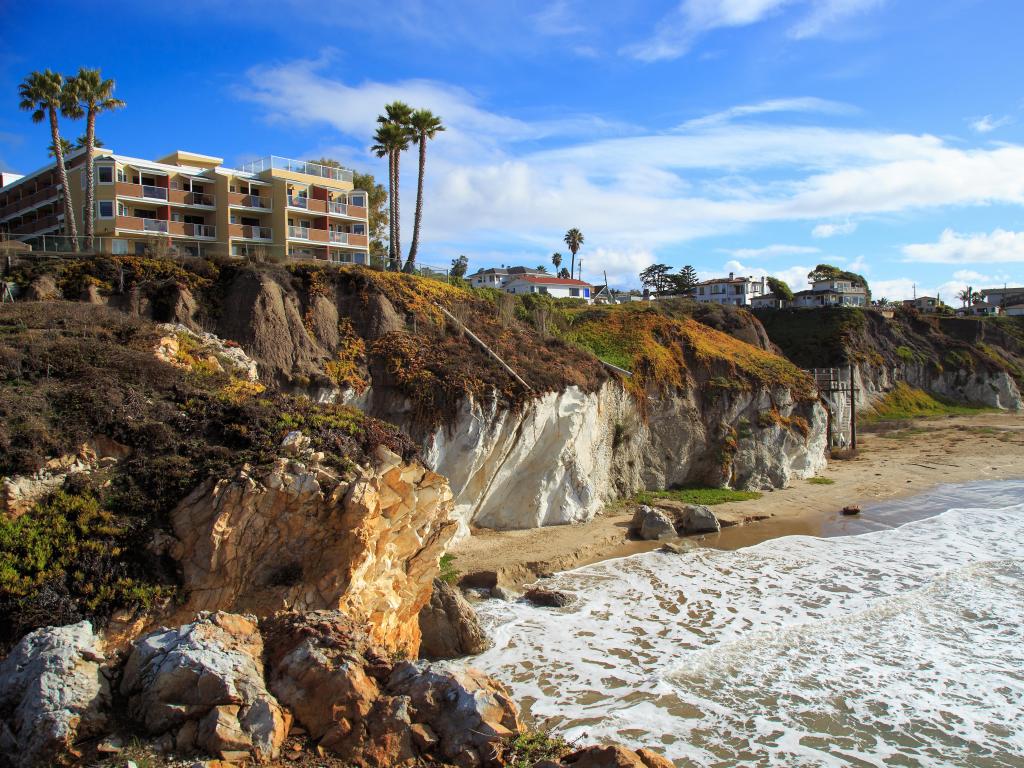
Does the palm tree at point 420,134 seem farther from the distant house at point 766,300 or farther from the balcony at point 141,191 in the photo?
the distant house at point 766,300

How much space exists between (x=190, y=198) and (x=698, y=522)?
31.6m

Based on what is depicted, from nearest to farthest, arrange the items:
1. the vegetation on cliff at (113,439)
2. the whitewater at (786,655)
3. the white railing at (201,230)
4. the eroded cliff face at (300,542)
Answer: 1. the vegetation on cliff at (113,439)
2. the eroded cliff face at (300,542)
3. the whitewater at (786,655)
4. the white railing at (201,230)

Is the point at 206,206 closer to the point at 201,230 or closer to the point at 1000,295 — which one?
the point at 201,230

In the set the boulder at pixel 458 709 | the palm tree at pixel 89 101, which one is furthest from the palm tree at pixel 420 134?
the boulder at pixel 458 709

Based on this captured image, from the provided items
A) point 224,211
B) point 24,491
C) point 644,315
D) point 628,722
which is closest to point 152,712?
point 24,491

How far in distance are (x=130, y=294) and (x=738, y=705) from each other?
22.0 meters

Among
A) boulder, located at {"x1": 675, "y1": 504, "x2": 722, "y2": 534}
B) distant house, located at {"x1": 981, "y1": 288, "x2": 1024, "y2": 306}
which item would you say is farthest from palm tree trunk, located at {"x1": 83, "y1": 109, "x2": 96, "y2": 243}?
distant house, located at {"x1": 981, "y1": 288, "x2": 1024, "y2": 306}

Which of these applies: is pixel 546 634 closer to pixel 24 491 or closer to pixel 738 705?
pixel 738 705

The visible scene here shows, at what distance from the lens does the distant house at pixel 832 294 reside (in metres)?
86.2

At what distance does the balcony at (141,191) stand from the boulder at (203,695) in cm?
3356

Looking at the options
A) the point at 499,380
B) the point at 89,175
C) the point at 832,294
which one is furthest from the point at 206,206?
the point at 832,294

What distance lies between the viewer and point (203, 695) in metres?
7.50

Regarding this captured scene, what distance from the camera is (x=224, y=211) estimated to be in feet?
125

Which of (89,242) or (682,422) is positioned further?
(682,422)
